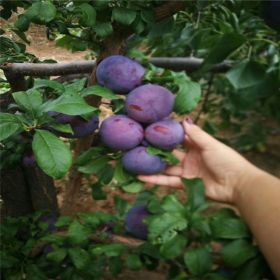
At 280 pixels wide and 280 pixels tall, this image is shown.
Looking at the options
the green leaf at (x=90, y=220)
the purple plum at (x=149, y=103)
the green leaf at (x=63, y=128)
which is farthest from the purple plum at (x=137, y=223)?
the green leaf at (x=63, y=128)

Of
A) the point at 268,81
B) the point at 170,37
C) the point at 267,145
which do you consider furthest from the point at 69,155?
the point at 267,145

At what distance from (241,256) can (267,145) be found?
6.56 feet

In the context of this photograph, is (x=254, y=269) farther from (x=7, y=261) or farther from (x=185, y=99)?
(x=7, y=261)

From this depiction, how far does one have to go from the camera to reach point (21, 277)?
90 cm

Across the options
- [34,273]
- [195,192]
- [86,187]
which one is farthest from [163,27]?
[86,187]

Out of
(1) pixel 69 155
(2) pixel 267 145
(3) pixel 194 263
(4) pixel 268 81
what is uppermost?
(1) pixel 69 155

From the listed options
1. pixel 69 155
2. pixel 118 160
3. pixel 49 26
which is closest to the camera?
pixel 69 155

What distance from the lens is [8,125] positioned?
56cm

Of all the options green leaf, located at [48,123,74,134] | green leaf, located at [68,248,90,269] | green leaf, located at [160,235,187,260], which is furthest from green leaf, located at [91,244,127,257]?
green leaf, located at [48,123,74,134]

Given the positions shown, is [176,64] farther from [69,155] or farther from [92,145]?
[69,155]

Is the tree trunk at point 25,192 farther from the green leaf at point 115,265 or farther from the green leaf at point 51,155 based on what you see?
the green leaf at point 51,155

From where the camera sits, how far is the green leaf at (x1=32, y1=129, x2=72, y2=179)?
0.56m

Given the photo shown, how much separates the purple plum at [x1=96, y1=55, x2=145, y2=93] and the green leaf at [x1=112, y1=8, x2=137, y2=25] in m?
0.07

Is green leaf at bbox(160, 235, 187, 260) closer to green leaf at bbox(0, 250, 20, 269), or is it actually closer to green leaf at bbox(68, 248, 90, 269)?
green leaf at bbox(68, 248, 90, 269)
